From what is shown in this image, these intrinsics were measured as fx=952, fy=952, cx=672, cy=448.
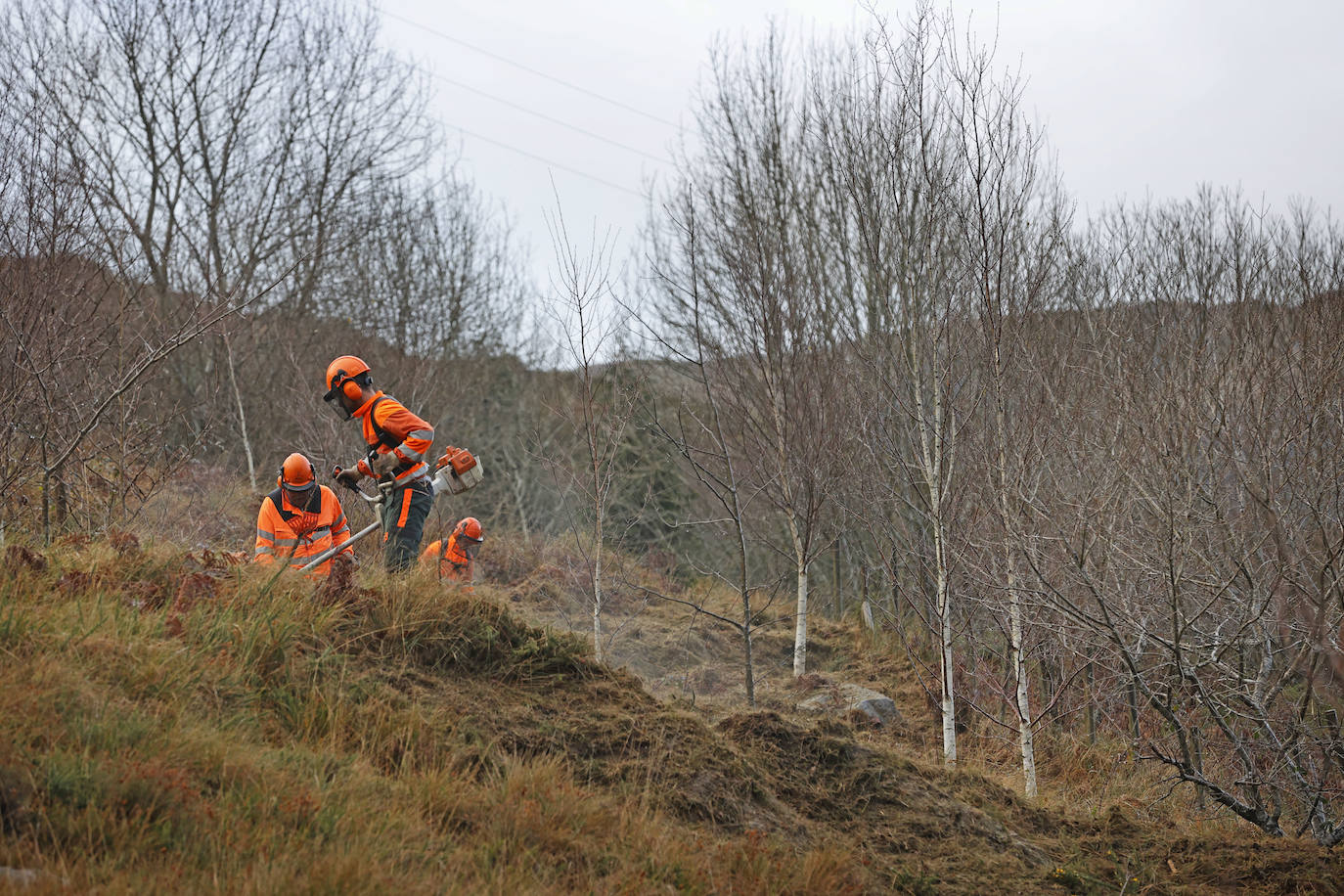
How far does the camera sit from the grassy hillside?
285 cm

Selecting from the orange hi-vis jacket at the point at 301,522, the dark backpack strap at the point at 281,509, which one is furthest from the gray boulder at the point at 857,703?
the dark backpack strap at the point at 281,509

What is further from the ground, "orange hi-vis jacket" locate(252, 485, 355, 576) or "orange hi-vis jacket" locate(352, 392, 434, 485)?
"orange hi-vis jacket" locate(352, 392, 434, 485)

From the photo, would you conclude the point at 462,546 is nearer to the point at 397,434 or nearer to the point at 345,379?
the point at 397,434

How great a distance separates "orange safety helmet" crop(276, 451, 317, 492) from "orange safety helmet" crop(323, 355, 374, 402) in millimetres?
478

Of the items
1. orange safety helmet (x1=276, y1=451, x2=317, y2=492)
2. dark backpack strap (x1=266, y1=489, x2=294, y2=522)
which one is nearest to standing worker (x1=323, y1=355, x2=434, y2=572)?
orange safety helmet (x1=276, y1=451, x2=317, y2=492)

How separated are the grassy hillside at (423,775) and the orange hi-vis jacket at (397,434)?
1815mm

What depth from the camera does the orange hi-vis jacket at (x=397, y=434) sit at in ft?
22.1

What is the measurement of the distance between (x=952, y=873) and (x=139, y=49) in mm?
17451

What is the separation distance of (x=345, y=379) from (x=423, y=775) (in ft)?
13.3

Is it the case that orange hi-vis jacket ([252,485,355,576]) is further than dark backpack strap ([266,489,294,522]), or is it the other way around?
dark backpack strap ([266,489,294,522])

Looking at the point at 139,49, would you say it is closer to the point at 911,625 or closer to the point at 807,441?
the point at 807,441

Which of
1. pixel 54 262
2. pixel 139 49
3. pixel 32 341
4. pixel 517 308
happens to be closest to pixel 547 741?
pixel 32 341

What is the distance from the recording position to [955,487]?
24.3 ft

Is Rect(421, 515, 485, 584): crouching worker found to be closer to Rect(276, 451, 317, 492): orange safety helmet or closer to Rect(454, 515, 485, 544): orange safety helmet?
Rect(454, 515, 485, 544): orange safety helmet
